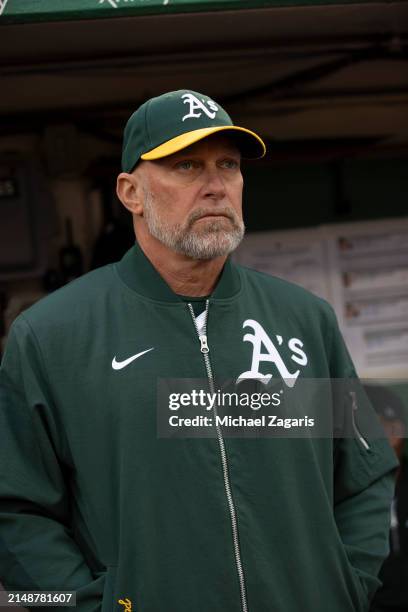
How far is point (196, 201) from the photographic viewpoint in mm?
1754

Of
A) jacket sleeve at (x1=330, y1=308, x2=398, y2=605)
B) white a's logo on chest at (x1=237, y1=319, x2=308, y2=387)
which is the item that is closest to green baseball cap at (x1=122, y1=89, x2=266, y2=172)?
white a's logo on chest at (x1=237, y1=319, x2=308, y2=387)

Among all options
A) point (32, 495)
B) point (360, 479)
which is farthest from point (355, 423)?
point (32, 495)

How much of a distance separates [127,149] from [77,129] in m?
1.23

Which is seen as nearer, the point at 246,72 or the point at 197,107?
the point at 197,107

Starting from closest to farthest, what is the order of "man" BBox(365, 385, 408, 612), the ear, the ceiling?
the ear < the ceiling < "man" BBox(365, 385, 408, 612)

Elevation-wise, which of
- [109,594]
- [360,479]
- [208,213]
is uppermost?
[208,213]

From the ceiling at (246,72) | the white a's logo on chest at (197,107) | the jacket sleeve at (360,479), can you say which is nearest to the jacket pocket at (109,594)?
the jacket sleeve at (360,479)

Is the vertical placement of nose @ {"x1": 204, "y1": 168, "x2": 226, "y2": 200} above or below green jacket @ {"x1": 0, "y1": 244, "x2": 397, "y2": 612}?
above

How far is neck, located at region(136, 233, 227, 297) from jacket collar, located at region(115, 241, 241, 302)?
2 cm

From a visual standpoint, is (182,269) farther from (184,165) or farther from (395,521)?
(395,521)

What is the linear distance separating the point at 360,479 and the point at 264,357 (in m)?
0.39

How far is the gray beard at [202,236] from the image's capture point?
5.71ft

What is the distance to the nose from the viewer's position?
1748mm

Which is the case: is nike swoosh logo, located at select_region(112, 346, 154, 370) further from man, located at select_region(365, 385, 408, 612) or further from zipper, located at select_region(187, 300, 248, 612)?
man, located at select_region(365, 385, 408, 612)
